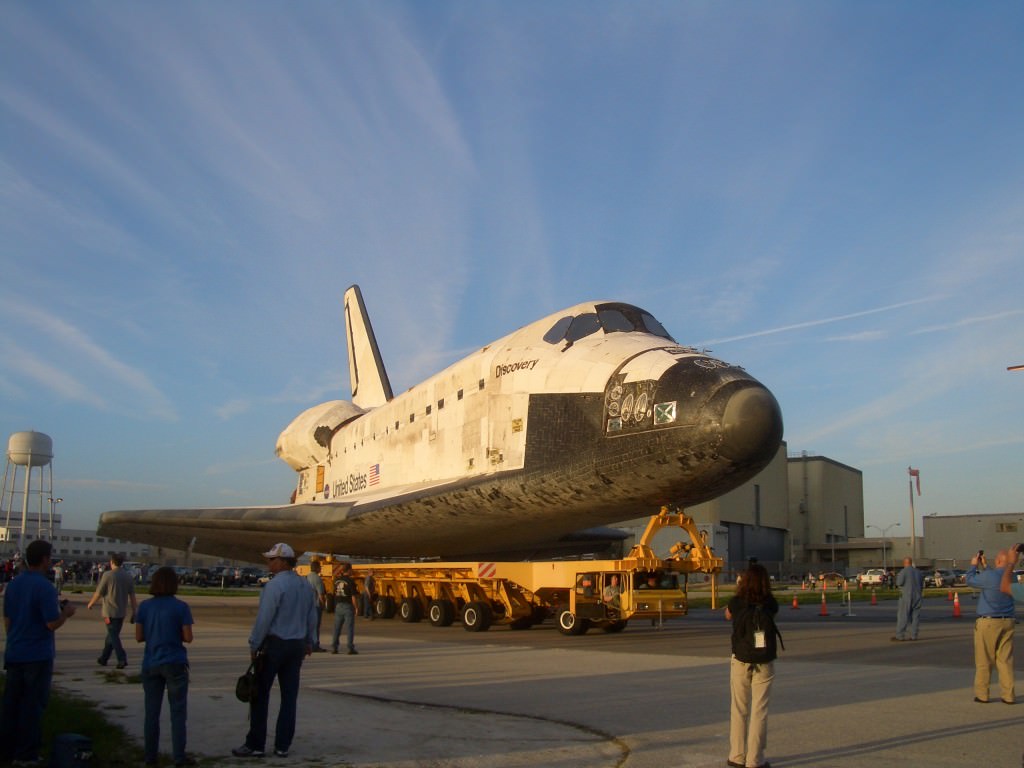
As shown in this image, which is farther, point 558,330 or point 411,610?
point 411,610

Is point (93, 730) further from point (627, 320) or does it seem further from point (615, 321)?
point (627, 320)

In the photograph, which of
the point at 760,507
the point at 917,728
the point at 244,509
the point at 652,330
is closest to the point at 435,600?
the point at 244,509

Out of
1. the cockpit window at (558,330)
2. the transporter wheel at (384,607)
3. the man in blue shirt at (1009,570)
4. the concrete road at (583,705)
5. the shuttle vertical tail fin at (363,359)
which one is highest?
the shuttle vertical tail fin at (363,359)

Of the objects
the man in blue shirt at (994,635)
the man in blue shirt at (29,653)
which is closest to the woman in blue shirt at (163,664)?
the man in blue shirt at (29,653)

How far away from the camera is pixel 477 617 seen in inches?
539

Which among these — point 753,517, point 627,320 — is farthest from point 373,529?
point 753,517

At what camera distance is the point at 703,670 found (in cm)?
852

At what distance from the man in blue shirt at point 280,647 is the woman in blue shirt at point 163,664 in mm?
348

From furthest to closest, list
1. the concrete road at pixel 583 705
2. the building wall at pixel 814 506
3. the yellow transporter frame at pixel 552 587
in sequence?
the building wall at pixel 814 506 → the yellow transporter frame at pixel 552 587 → the concrete road at pixel 583 705

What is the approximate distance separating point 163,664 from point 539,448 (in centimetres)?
745

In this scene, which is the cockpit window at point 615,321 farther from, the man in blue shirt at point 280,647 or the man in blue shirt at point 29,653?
the man in blue shirt at point 29,653

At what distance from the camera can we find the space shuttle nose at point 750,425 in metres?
9.91

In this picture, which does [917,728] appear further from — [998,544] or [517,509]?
[998,544]

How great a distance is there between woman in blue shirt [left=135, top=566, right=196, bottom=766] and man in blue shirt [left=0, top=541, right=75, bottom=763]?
1.64ft
